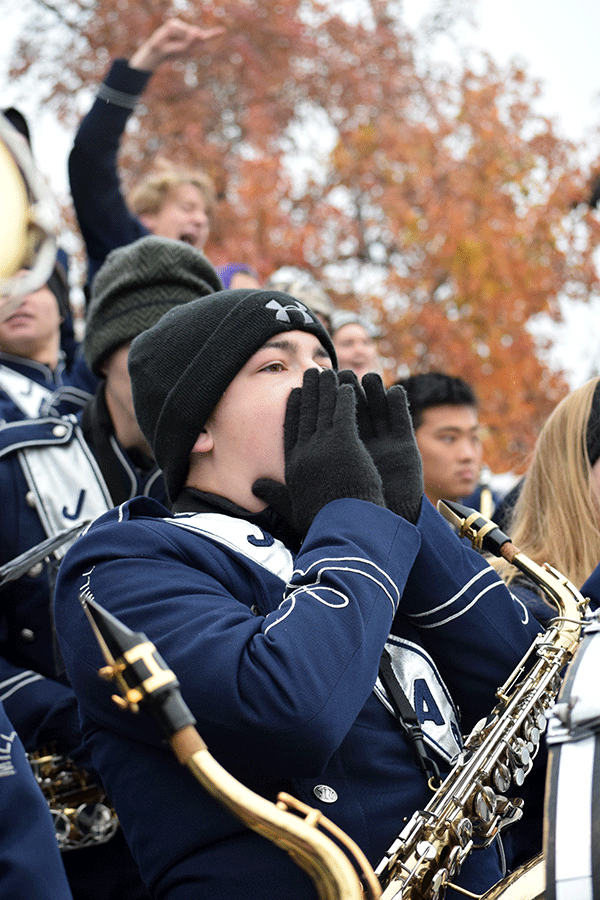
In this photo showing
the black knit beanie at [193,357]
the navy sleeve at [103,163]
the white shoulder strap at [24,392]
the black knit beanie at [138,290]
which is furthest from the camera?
the navy sleeve at [103,163]

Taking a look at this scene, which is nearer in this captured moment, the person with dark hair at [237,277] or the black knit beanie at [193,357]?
the black knit beanie at [193,357]

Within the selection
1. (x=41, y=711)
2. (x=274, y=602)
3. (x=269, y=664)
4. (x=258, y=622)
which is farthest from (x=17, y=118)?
(x=269, y=664)

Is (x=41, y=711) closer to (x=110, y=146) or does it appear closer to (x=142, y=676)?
(x=142, y=676)

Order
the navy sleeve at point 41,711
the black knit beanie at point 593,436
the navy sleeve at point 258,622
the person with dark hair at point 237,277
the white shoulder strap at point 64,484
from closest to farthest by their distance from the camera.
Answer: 1. the navy sleeve at point 258,622
2. the navy sleeve at point 41,711
3. the black knit beanie at point 593,436
4. the white shoulder strap at point 64,484
5. the person with dark hair at point 237,277

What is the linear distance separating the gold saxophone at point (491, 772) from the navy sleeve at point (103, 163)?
268 centimetres

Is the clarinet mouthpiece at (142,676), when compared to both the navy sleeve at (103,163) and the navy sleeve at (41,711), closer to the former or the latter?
the navy sleeve at (41,711)

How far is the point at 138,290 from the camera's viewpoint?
12.1 feet

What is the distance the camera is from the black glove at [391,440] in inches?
88.2

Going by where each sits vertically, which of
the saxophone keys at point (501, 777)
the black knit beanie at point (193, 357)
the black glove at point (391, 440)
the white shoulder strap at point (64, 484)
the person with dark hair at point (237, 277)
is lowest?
the saxophone keys at point (501, 777)

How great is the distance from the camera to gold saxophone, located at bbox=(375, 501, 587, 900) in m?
1.95

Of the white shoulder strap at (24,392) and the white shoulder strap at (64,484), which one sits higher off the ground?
the white shoulder strap at (24,392)

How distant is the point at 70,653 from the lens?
2.02 meters

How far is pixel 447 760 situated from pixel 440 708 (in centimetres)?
12

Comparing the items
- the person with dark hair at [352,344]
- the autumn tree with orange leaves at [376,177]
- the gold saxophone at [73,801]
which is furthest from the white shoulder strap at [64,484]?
the autumn tree with orange leaves at [376,177]
